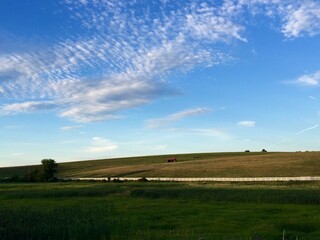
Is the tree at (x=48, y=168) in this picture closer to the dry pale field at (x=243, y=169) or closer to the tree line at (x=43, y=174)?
the tree line at (x=43, y=174)

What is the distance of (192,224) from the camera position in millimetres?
29953

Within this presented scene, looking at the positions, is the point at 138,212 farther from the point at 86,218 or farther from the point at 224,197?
the point at 224,197

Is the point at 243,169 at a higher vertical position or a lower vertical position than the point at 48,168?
lower

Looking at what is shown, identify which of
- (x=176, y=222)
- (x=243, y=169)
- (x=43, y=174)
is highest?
(x=43, y=174)

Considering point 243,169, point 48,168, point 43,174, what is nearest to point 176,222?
point 243,169

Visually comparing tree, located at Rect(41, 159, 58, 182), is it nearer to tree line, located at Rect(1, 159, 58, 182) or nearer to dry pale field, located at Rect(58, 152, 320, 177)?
tree line, located at Rect(1, 159, 58, 182)

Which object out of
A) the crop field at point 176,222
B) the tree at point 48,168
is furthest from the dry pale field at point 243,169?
the crop field at point 176,222

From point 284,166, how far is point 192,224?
231 ft

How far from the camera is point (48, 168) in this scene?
12306cm

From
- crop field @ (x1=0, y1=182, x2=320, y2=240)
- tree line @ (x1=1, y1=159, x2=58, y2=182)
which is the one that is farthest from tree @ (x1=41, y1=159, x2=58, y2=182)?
crop field @ (x1=0, y1=182, x2=320, y2=240)

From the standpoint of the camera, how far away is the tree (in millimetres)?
121188

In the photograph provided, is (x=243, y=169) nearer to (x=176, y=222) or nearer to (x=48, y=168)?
(x=48, y=168)

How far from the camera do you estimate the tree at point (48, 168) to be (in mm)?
121188

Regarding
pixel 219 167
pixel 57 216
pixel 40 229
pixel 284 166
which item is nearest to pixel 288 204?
pixel 57 216
